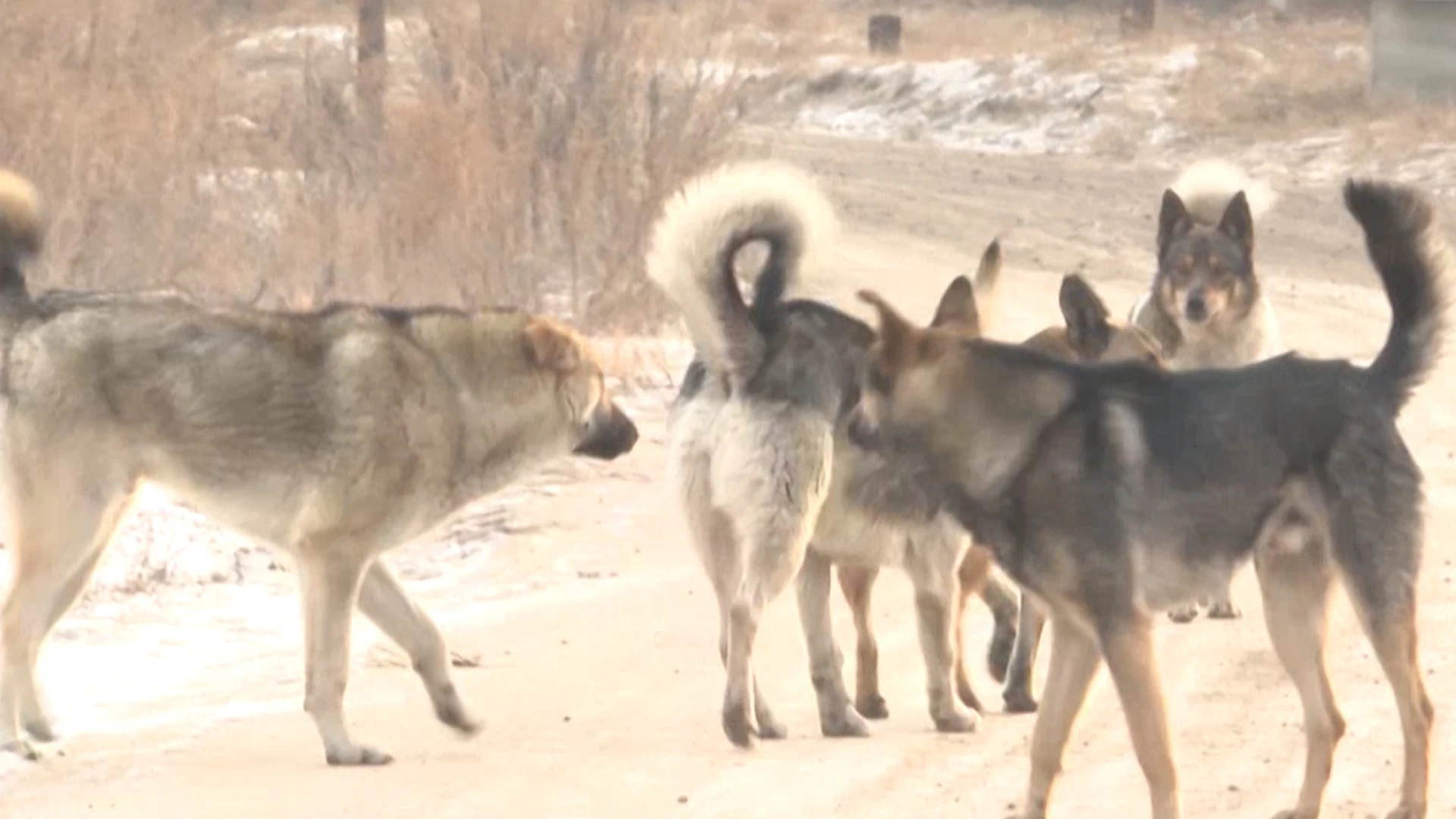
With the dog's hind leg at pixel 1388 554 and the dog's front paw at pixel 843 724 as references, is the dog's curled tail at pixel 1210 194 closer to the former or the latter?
the dog's front paw at pixel 843 724

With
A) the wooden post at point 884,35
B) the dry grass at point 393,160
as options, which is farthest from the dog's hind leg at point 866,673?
the wooden post at point 884,35

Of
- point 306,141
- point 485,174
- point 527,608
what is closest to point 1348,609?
point 527,608

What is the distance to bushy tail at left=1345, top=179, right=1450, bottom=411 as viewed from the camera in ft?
26.9

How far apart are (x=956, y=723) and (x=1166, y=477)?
1927mm

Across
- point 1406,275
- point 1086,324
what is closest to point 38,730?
point 1086,324

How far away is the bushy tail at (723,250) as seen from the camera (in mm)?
9531

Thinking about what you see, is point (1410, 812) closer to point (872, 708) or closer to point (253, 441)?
point (872, 708)

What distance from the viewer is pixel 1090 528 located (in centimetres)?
793

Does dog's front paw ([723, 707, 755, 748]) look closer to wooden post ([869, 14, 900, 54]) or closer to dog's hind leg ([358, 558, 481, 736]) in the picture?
dog's hind leg ([358, 558, 481, 736])

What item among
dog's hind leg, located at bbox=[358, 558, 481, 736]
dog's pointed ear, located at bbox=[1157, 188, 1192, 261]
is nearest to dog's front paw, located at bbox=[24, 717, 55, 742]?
dog's hind leg, located at bbox=[358, 558, 481, 736]

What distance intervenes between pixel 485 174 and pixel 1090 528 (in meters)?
10.4

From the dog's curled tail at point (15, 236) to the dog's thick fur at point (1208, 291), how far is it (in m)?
5.29

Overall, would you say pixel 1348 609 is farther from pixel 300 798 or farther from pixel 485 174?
pixel 485 174

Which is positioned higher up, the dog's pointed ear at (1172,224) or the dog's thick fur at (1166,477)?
the dog's thick fur at (1166,477)
